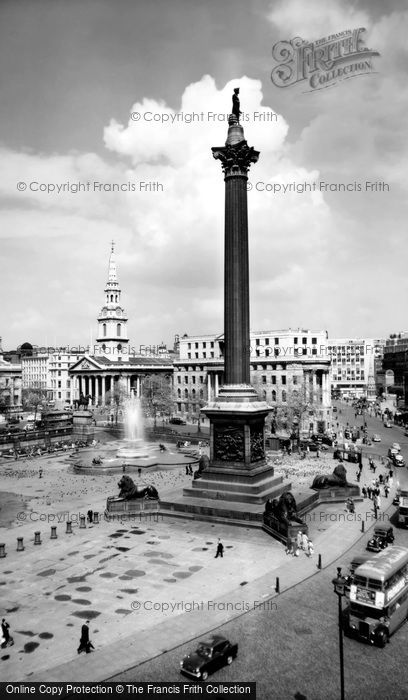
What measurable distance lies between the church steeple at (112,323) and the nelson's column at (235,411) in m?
129

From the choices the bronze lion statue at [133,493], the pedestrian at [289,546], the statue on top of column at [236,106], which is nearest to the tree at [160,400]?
the bronze lion statue at [133,493]

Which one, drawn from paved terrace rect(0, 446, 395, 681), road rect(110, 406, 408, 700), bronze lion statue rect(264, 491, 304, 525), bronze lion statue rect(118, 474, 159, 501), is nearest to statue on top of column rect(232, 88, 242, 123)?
bronze lion statue rect(264, 491, 304, 525)

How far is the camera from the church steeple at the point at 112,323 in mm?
163875

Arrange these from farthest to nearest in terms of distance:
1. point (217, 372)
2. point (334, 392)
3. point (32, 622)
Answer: point (334, 392) < point (217, 372) < point (32, 622)

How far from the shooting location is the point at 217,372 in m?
105

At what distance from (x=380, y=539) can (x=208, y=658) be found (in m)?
14.9

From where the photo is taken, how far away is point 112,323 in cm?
16362

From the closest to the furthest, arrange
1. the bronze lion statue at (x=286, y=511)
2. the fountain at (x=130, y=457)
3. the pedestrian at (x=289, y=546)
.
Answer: the pedestrian at (x=289, y=546) < the bronze lion statue at (x=286, y=511) < the fountain at (x=130, y=457)

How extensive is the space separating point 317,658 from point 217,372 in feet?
292

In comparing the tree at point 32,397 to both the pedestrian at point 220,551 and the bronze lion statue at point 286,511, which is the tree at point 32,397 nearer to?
the bronze lion statue at point 286,511

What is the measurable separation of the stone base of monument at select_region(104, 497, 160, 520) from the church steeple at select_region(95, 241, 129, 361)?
428 feet

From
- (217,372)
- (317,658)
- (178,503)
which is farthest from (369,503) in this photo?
(217,372)

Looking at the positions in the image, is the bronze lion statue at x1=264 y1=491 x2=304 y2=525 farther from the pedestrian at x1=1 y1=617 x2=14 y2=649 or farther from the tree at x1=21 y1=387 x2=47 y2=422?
the tree at x1=21 y1=387 x2=47 y2=422

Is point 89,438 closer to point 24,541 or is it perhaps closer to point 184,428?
point 184,428
